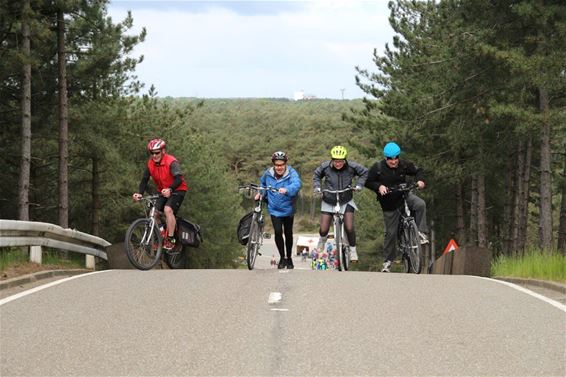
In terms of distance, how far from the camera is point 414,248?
1403 cm

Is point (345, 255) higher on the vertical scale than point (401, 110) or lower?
lower

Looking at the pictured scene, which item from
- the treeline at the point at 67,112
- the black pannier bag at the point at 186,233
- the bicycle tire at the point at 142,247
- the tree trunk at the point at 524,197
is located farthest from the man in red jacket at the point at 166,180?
the tree trunk at the point at 524,197

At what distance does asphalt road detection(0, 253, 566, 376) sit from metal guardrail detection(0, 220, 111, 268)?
1.58 m

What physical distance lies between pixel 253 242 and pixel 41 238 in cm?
337

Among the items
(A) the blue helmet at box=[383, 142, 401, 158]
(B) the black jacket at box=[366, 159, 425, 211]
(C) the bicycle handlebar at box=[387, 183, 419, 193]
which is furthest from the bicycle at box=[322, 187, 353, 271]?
(A) the blue helmet at box=[383, 142, 401, 158]

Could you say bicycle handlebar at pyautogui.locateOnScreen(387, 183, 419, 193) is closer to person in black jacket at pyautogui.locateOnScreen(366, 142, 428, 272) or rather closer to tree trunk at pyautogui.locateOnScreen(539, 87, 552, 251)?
person in black jacket at pyautogui.locateOnScreen(366, 142, 428, 272)

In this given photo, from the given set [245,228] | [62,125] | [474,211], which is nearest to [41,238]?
[245,228]

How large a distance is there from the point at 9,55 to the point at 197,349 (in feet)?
62.2

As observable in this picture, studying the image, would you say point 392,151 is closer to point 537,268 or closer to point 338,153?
point 338,153

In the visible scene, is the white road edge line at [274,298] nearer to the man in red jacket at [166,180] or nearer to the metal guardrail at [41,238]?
the metal guardrail at [41,238]

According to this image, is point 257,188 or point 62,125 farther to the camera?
point 62,125

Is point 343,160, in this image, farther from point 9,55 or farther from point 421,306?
point 9,55

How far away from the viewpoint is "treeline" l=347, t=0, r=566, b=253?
2342cm

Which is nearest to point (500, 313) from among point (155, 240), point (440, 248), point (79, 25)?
point (155, 240)
